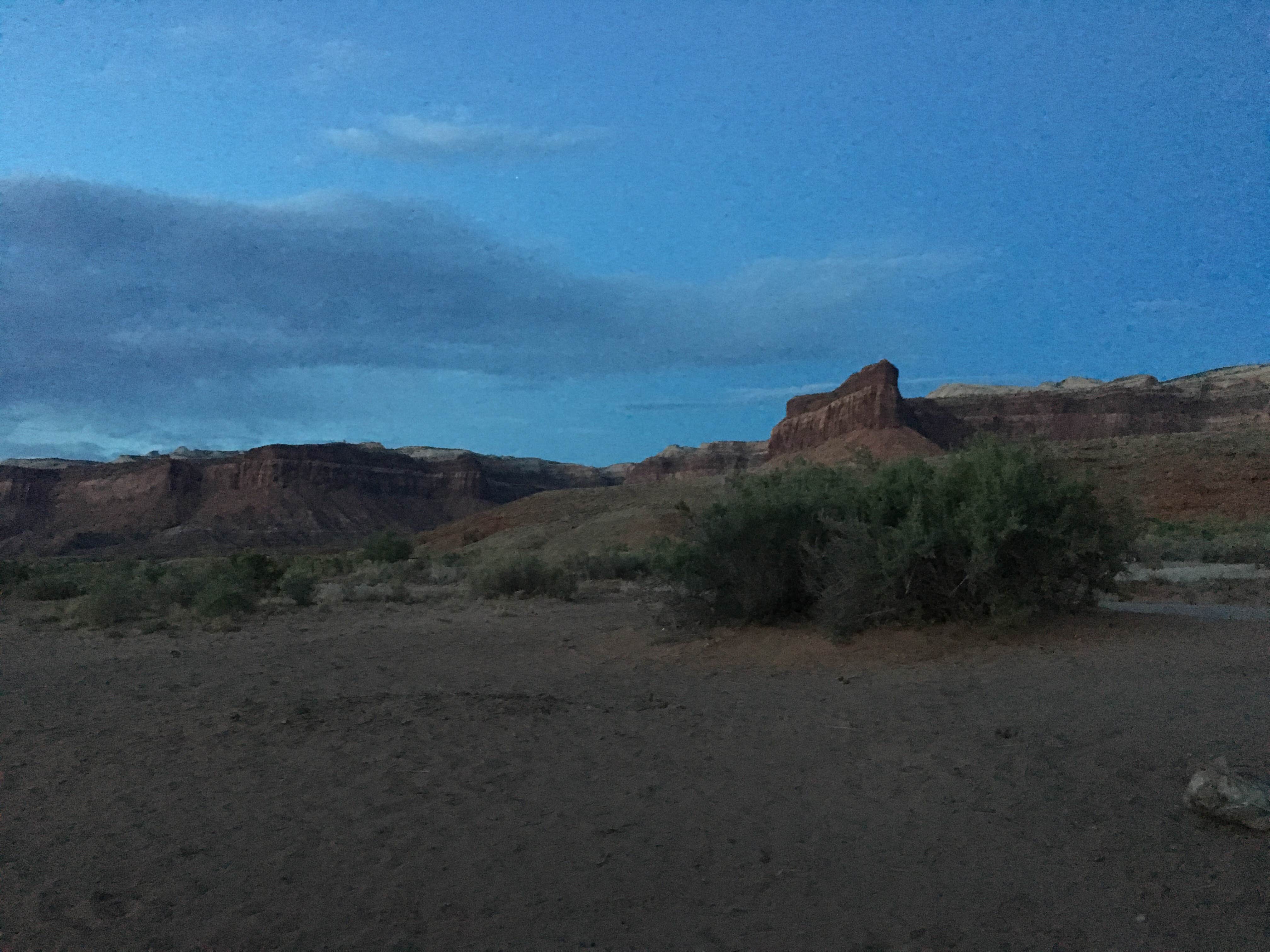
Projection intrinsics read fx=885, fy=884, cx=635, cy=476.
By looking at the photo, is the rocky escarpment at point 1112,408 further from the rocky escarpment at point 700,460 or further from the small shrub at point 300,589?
the small shrub at point 300,589

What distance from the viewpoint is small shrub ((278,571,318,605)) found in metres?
19.6

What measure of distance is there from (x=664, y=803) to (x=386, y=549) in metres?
33.2

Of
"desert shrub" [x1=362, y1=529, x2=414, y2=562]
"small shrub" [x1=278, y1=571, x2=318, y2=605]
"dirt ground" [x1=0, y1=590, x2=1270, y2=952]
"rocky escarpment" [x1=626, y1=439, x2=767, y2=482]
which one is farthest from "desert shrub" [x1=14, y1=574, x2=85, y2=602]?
"rocky escarpment" [x1=626, y1=439, x2=767, y2=482]

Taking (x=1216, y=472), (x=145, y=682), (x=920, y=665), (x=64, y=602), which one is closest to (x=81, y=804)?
(x=145, y=682)

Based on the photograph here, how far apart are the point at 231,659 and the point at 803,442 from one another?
270ft

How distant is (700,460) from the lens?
123 meters

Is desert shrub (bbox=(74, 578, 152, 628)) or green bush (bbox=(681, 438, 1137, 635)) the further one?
desert shrub (bbox=(74, 578, 152, 628))

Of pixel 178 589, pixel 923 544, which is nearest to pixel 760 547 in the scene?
pixel 923 544

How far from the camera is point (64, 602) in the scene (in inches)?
837

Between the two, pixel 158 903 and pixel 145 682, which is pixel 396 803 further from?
pixel 145 682

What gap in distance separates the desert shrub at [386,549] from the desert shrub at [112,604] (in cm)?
1678

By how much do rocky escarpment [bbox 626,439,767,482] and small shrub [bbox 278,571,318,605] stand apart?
296ft

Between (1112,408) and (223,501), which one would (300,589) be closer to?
(223,501)

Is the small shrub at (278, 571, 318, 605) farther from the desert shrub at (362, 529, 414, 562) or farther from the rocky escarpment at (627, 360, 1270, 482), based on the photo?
the rocky escarpment at (627, 360, 1270, 482)
